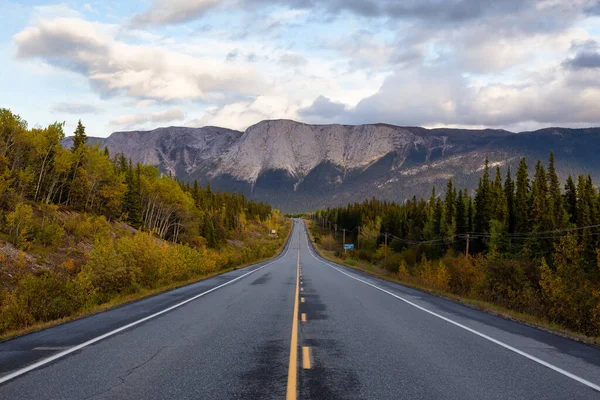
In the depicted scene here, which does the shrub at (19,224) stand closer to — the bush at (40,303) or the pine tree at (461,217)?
the bush at (40,303)

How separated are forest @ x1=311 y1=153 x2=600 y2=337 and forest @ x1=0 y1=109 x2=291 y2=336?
15.7 metres

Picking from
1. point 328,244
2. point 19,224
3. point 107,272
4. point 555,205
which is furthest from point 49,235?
point 328,244

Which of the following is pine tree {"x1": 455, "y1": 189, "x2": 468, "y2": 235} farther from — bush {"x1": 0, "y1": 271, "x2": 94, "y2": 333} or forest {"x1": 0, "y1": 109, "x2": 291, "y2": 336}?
bush {"x1": 0, "y1": 271, "x2": 94, "y2": 333}

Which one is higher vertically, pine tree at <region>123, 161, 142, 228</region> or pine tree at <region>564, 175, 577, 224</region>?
pine tree at <region>564, 175, 577, 224</region>

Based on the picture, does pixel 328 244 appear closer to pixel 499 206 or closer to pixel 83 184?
pixel 499 206

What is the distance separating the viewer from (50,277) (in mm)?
13664

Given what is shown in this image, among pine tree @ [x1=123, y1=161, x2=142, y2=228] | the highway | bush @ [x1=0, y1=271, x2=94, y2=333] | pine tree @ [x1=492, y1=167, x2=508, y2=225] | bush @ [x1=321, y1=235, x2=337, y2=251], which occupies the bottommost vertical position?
bush @ [x1=321, y1=235, x2=337, y2=251]

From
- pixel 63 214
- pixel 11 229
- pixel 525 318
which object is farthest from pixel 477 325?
pixel 63 214

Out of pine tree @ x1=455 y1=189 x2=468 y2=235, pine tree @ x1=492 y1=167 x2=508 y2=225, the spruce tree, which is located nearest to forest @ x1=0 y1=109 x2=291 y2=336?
pine tree @ x1=455 y1=189 x2=468 y2=235

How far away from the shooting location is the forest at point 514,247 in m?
14.2

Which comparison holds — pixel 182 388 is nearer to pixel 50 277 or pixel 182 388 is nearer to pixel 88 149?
pixel 50 277

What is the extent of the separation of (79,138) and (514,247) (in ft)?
230

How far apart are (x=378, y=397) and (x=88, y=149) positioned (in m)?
67.6

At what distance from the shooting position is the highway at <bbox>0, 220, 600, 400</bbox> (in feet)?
18.3
